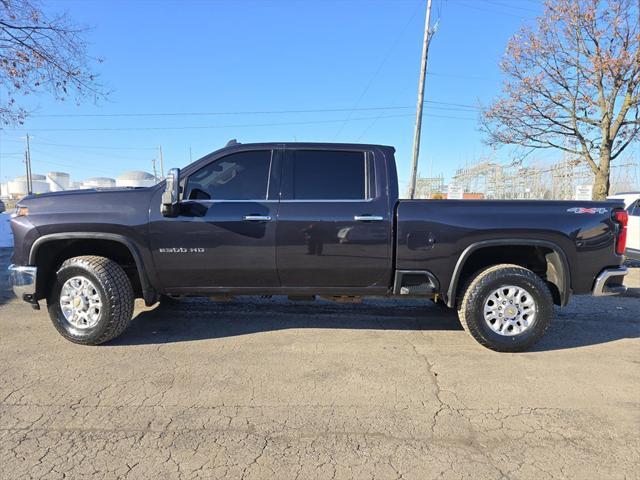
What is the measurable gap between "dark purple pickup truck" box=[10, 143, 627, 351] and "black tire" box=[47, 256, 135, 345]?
1 cm

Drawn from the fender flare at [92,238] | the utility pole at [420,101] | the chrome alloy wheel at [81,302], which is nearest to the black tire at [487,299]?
the fender flare at [92,238]

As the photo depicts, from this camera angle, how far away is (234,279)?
4277 millimetres

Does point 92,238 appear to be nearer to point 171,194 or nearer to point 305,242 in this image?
point 171,194

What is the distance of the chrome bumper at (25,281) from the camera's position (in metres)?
4.15

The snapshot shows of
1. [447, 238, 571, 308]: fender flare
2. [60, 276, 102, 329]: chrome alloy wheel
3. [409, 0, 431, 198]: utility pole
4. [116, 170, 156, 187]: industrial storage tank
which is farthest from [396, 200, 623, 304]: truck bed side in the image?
[116, 170, 156, 187]: industrial storage tank

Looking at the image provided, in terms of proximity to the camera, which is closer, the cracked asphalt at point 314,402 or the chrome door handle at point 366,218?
the cracked asphalt at point 314,402

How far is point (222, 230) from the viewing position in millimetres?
4133

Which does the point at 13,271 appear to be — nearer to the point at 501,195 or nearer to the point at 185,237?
the point at 185,237

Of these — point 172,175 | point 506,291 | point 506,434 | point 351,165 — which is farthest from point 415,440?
point 172,175

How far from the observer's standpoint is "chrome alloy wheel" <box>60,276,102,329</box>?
422 centimetres

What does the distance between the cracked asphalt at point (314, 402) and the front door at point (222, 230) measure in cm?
73

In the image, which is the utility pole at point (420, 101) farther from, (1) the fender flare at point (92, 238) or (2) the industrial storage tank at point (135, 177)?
(2) the industrial storage tank at point (135, 177)

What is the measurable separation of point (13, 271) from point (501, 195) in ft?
87.6

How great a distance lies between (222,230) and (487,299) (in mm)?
2747
